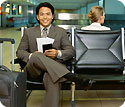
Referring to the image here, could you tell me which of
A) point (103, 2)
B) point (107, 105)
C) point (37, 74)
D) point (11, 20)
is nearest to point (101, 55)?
point (107, 105)

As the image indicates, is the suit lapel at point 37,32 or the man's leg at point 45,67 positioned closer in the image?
the man's leg at point 45,67

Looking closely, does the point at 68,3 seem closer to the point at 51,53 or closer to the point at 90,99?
the point at 90,99

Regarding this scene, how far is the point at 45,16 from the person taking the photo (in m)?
2.81

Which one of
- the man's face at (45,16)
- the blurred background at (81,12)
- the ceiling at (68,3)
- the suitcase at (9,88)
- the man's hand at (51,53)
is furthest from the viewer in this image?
the ceiling at (68,3)

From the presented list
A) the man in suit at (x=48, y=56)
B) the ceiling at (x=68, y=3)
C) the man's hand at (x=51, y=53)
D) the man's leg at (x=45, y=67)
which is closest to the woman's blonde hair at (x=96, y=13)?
the man in suit at (x=48, y=56)

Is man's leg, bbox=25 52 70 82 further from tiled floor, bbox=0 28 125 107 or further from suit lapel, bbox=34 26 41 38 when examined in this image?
tiled floor, bbox=0 28 125 107

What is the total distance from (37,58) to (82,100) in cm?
98

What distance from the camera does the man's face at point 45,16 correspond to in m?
2.82

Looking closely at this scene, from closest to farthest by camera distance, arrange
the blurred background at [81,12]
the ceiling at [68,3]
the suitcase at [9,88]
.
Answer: the suitcase at [9,88] → the blurred background at [81,12] → the ceiling at [68,3]

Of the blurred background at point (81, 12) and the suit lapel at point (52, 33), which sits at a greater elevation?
the blurred background at point (81, 12)

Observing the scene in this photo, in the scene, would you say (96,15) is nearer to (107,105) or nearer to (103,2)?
(107,105)

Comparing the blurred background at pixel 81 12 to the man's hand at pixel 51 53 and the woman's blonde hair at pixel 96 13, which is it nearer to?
the woman's blonde hair at pixel 96 13

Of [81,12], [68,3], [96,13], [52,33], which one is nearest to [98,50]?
[52,33]

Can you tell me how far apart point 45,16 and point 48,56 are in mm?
462
